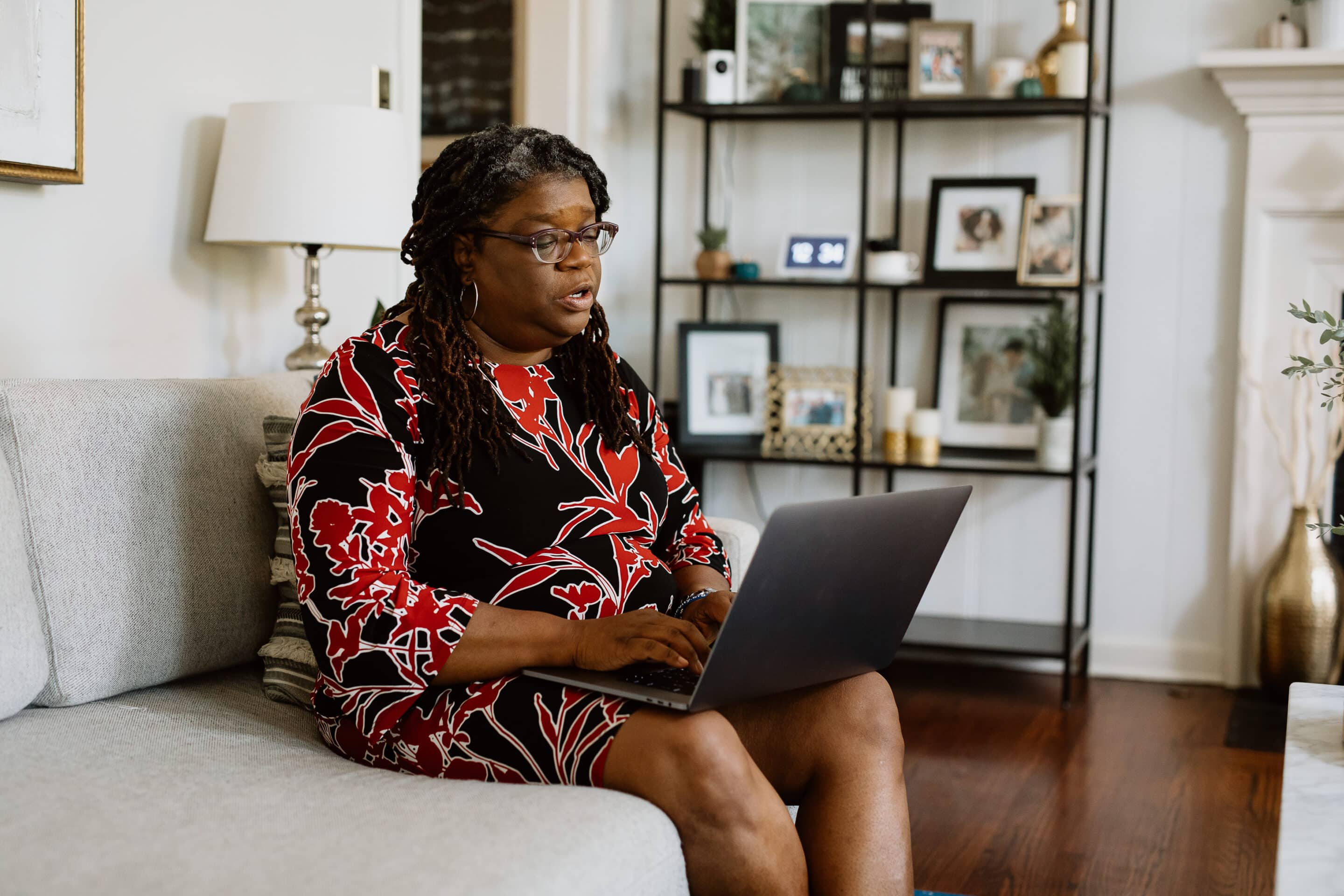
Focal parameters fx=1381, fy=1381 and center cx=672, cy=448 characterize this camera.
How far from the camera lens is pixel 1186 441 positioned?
3619 mm

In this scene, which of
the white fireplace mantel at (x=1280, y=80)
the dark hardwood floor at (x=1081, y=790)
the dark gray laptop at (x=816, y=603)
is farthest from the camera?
the white fireplace mantel at (x=1280, y=80)

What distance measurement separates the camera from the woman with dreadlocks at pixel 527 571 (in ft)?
4.80

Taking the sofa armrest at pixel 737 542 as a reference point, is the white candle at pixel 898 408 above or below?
above

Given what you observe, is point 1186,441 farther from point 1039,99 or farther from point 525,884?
point 525,884

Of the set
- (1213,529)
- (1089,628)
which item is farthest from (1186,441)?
(1089,628)

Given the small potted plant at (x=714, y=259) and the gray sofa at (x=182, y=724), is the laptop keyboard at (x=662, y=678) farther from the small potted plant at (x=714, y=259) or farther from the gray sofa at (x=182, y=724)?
the small potted plant at (x=714, y=259)

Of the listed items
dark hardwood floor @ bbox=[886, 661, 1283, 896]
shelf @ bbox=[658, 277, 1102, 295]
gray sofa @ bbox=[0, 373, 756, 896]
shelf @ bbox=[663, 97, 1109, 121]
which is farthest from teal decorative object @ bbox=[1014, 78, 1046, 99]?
gray sofa @ bbox=[0, 373, 756, 896]

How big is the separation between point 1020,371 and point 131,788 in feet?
9.10

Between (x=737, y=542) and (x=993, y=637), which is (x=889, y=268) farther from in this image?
(x=737, y=542)

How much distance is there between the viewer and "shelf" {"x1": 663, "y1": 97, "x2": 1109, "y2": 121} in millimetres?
3434

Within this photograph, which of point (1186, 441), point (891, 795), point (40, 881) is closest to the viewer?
point (40, 881)

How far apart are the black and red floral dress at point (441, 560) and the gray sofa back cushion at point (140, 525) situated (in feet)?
0.92

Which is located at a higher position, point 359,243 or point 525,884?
point 359,243

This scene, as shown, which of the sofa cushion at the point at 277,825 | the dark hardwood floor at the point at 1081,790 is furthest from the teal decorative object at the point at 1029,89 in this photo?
the sofa cushion at the point at 277,825
